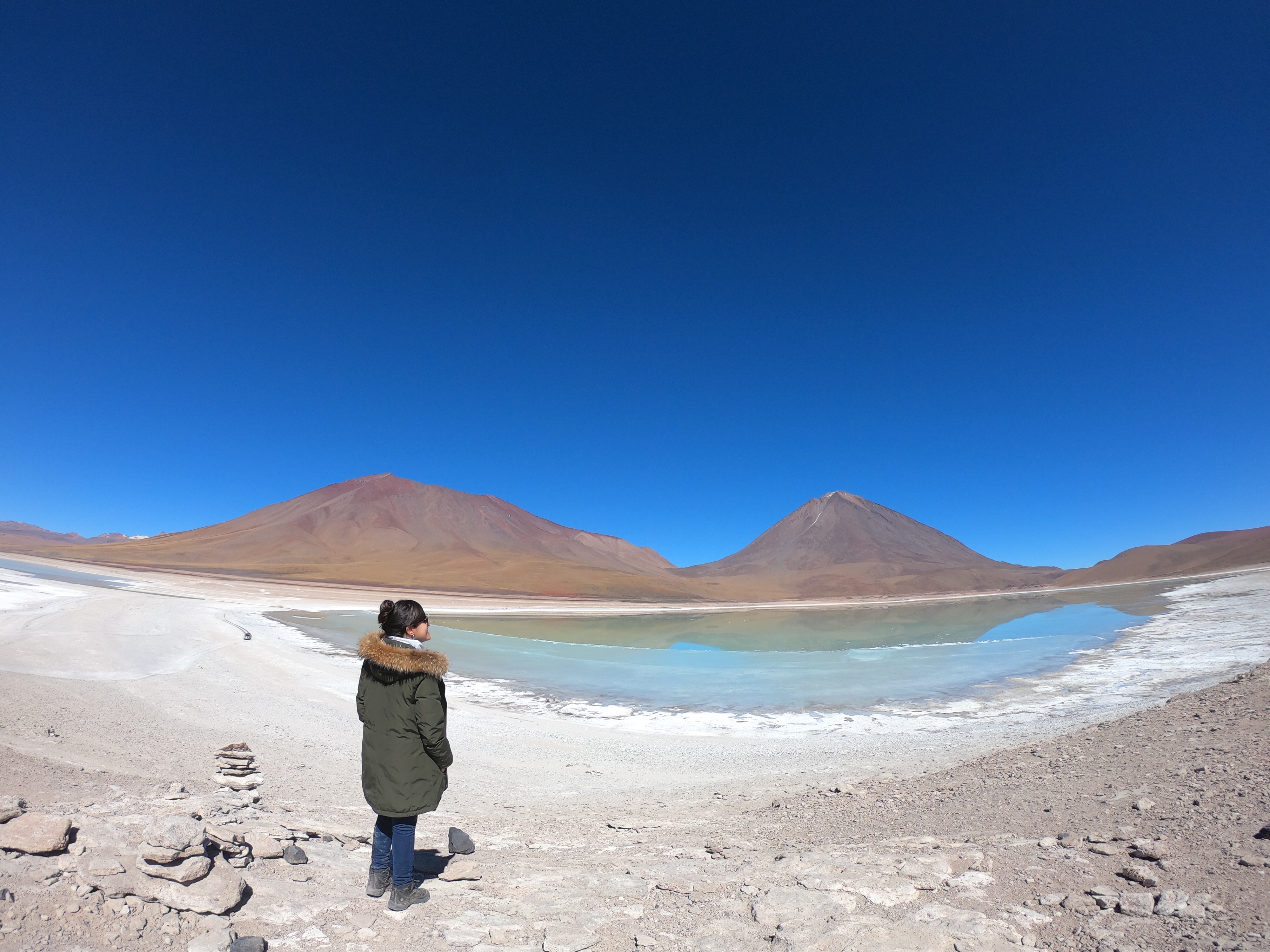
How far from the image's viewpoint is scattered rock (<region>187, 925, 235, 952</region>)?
105 inches

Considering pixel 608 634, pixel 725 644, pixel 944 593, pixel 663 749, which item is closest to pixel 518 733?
pixel 663 749

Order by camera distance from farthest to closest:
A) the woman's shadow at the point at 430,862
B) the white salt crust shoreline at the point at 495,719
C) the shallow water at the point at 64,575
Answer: the shallow water at the point at 64,575
the white salt crust shoreline at the point at 495,719
the woman's shadow at the point at 430,862

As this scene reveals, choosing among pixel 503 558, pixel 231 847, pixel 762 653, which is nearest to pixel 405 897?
pixel 231 847

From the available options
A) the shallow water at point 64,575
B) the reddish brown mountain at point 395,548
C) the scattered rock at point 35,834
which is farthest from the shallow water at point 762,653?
the reddish brown mountain at point 395,548

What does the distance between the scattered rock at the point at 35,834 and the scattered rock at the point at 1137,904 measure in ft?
17.0

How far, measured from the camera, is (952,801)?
16.5 feet

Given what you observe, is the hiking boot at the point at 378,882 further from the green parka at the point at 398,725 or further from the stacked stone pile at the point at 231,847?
the stacked stone pile at the point at 231,847

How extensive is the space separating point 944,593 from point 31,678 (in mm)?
100944

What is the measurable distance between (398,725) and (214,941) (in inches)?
44.3

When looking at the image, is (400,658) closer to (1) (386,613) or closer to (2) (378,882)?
(1) (386,613)

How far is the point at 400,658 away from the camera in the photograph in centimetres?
331

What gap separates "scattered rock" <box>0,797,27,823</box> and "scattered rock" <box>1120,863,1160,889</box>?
579 centimetres

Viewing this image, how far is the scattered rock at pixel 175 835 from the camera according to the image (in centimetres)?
310

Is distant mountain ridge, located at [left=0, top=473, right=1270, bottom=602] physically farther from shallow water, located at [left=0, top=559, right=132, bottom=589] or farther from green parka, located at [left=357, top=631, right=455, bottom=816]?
green parka, located at [left=357, top=631, right=455, bottom=816]
